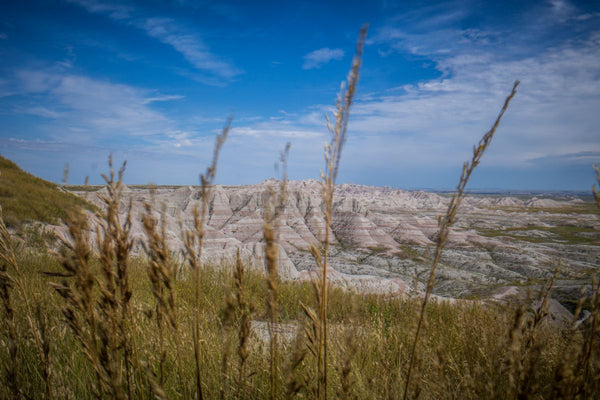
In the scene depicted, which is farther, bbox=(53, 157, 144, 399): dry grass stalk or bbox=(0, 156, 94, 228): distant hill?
bbox=(0, 156, 94, 228): distant hill

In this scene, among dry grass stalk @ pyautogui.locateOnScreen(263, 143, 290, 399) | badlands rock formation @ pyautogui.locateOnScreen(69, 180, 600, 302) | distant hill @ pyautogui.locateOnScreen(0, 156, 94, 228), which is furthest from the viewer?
badlands rock formation @ pyautogui.locateOnScreen(69, 180, 600, 302)

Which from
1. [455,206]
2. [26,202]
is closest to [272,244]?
[455,206]

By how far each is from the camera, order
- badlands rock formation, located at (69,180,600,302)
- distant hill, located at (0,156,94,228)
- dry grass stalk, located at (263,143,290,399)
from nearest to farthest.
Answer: dry grass stalk, located at (263,143,290,399)
distant hill, located at (0,156,94,228)
badlands rock formation, located at (69,180,600,302)

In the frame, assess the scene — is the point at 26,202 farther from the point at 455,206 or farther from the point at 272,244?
the point at 455,206

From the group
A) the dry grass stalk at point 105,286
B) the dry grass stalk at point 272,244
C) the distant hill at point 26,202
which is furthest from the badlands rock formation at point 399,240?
the dry grass stalk at point 272,244

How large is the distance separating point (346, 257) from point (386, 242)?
1251cm

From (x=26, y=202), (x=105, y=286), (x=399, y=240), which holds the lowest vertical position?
(x=399, y=240)

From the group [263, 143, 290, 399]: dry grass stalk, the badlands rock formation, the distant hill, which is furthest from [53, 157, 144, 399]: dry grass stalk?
the badlands rock formation

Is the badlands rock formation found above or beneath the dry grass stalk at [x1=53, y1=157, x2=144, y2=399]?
beneath

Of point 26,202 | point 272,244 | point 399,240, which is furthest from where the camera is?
point 399,240

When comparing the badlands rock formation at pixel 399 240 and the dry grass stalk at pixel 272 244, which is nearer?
the dry grass stalk at pixel 272 244

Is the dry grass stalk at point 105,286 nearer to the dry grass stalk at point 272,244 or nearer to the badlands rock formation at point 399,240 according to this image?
the dry grass stalk at point 272,244

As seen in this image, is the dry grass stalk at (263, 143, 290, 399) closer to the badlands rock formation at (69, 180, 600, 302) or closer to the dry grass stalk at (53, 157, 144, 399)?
the dry grass stalk at (53, 157, 144, 399)

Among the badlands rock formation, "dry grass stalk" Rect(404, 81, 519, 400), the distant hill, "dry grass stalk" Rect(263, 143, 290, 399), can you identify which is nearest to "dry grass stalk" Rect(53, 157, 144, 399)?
"dry grass stalk" Rect(263, 143, 290, 399)
